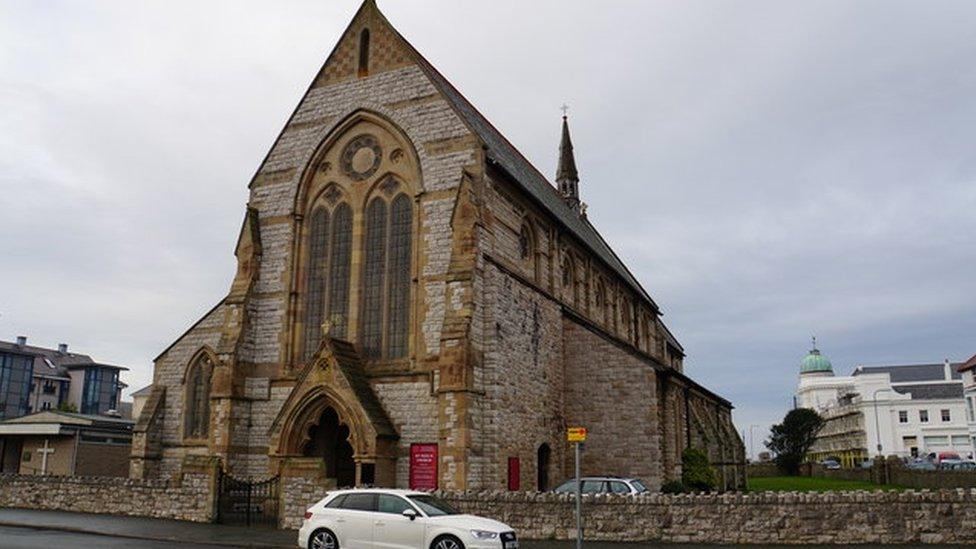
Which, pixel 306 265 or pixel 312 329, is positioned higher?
pixel 306 265

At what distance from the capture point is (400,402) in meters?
24.1

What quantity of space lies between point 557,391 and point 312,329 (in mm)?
9262

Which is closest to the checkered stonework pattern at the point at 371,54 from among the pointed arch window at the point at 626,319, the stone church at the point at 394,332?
the stone church at the point at 394,332

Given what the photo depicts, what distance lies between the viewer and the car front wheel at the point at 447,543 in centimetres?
1393

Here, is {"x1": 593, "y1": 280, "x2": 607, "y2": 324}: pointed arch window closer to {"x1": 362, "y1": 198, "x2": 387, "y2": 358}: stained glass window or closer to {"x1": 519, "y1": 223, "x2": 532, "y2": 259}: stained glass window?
{"x1": 519, "y1": 223, "x2": 532, "y2": 259}: stained glass window

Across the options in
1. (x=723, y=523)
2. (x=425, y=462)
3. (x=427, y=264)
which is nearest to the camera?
(x=723, y=523)

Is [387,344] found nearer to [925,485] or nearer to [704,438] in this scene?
[704,438]

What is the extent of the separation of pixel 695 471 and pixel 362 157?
18.8 m

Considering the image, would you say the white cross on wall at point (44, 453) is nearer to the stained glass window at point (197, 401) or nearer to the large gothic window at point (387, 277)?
the stained glass window at point (197, 401)

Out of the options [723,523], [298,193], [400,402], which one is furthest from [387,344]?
[723,523]

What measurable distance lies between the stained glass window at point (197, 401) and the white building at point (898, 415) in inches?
3317

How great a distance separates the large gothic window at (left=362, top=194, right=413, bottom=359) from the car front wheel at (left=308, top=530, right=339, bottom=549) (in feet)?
33.1

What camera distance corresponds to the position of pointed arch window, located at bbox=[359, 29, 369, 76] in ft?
91.7

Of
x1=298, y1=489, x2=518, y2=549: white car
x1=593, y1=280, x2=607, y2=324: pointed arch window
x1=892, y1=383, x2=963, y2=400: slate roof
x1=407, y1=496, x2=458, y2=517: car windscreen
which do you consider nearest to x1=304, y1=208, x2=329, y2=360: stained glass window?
x1=298, y1=489, x2=518, y2=549: white car
